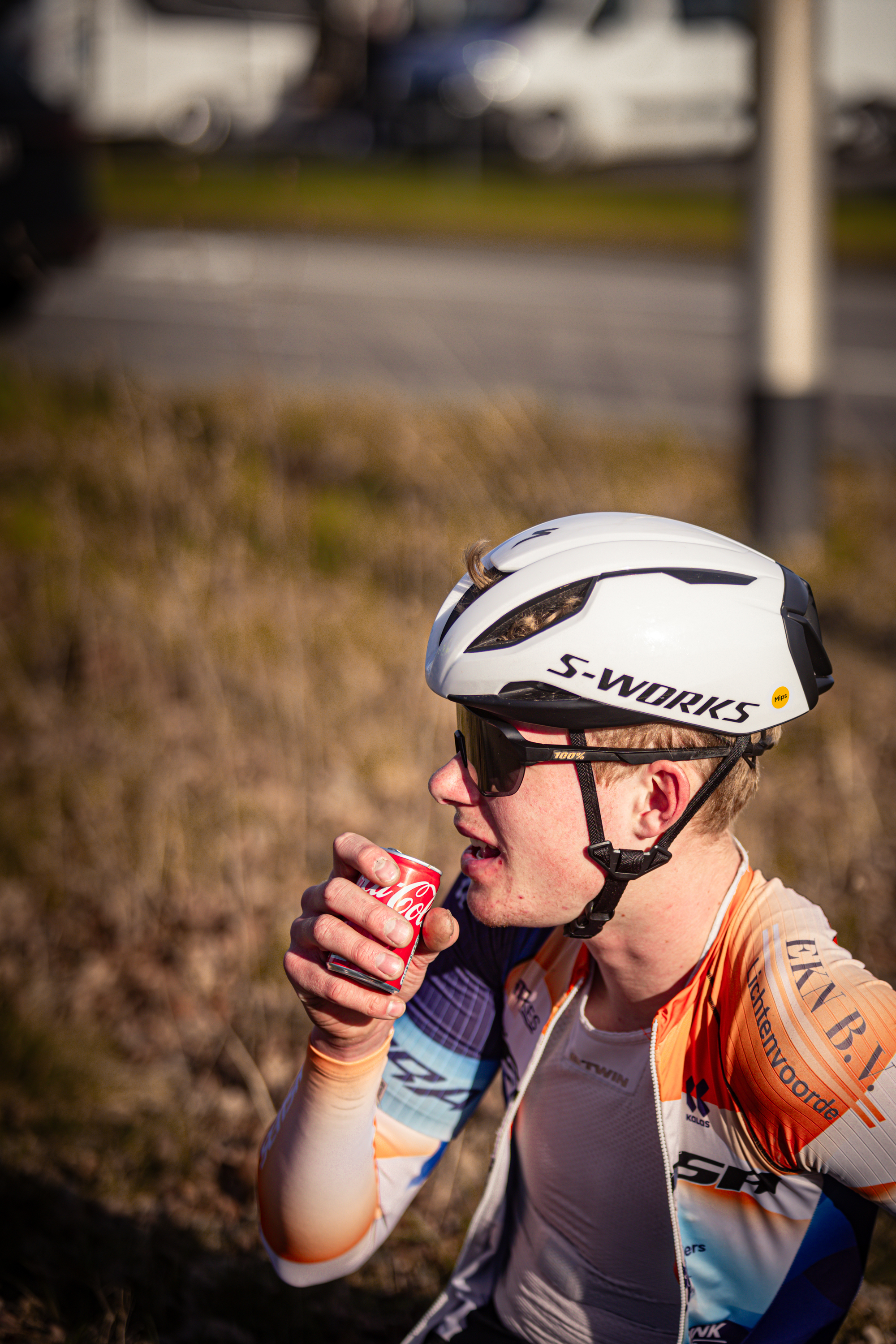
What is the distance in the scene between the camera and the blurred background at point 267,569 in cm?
326

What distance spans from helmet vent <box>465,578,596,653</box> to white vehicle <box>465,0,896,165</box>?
53.8ft

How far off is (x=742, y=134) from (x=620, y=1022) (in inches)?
726

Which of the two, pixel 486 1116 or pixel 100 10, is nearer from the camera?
pixel 486 1116

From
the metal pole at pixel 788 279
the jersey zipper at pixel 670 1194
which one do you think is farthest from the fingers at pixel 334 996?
the metal pole at pixel 788 279

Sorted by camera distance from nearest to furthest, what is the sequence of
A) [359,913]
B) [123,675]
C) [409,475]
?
[359,913]
[123,675]
[409,475]

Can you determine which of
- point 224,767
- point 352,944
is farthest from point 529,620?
point 224,767

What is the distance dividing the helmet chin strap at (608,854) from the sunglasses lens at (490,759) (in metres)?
0.10

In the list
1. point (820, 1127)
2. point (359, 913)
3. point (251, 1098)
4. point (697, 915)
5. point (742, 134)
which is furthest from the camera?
point (742, 134)

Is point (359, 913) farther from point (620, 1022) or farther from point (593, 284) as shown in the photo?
point (593, 284)

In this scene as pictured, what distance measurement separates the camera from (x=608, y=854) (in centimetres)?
177

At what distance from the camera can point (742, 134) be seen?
1734 cm

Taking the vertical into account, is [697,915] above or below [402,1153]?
above

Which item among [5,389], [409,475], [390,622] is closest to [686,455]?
[409,475]

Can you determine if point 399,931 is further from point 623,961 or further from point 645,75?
point 645,75
